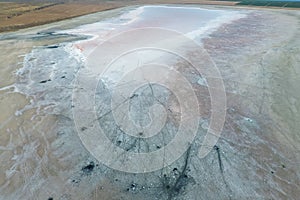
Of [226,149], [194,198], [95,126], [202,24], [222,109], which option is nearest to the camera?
[194,198]

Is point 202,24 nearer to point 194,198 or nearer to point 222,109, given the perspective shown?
point 222,109

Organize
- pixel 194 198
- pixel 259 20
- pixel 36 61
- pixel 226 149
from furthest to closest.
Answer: pixel 259 20
pixel 36 61
pixel 226 149
pixel 194 198

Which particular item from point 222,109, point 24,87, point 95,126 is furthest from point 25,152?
point 222,109

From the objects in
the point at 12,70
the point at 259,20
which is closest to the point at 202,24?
the point at 259,20

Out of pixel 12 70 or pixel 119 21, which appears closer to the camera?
pixel 12 70

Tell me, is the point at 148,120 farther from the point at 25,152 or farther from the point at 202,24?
the point at 202,24

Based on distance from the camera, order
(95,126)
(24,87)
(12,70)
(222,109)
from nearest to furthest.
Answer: (95,126) → (222,109) → (24,87) → (12,70)
